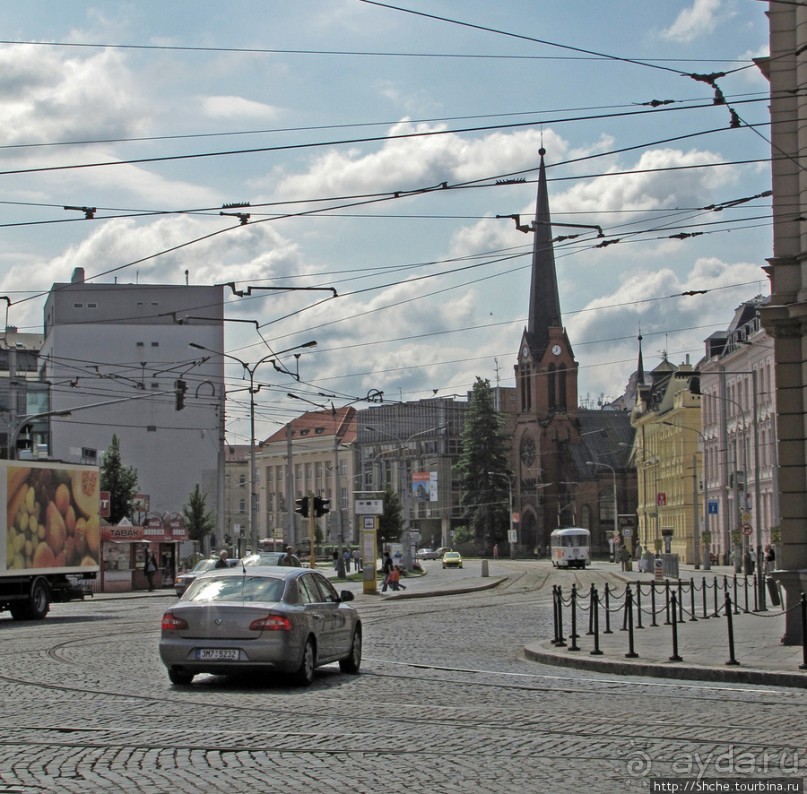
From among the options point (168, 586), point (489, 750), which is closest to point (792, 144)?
point (489, 750)

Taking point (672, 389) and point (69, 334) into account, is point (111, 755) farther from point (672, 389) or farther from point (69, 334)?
point (672, 389)

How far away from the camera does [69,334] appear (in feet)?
300

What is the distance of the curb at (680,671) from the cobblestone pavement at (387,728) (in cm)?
32

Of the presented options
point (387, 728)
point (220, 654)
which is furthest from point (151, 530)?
point (387, 728)

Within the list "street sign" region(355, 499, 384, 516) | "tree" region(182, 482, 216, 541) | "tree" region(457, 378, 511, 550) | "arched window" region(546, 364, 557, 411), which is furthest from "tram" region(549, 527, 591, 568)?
"arched window" region(546, 364, 557, 411)

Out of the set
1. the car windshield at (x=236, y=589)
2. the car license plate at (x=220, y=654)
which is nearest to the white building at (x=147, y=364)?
the car windshield at (x=236, y=589)

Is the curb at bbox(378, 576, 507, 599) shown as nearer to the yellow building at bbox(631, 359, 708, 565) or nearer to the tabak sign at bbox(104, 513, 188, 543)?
the tabak sign at bbox(104, 513, 188, 543)

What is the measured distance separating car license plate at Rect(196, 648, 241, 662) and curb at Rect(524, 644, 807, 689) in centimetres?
548

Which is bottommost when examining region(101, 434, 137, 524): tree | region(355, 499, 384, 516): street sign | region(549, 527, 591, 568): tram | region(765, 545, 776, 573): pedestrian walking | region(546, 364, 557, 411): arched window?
region(549, 527, 591, 568): tram

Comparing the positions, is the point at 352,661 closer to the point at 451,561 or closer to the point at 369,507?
the point at 369,507

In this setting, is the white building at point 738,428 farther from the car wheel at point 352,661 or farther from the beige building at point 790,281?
the car wheel at point 352,661

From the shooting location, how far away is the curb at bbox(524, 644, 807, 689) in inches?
631

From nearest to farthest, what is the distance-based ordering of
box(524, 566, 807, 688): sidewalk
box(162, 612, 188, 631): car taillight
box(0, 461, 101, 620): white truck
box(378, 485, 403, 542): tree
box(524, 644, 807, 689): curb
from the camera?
box(162, 612, 188, 631): car taillight
box(524, 644, 807, 689): curb
box(524, 566, 807, 688): sidewalk
box(0, 461, 101, 620): white truck
box(378, 485, 403, 542): tree

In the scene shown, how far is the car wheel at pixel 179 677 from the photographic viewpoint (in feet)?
51.2
